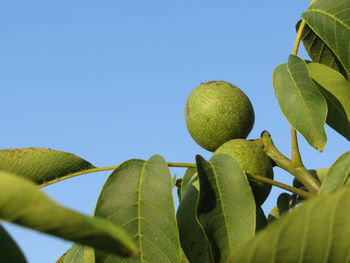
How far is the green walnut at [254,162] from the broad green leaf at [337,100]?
296 mm

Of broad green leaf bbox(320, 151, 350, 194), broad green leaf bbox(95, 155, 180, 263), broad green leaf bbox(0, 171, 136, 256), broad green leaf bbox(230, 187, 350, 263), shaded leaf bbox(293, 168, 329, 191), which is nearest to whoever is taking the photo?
broad green leaf bbox(0, 171, 136, 256)

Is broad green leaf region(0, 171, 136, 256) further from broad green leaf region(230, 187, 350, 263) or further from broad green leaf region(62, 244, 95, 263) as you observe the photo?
broad green leaf region(62, 244, 95, 263)

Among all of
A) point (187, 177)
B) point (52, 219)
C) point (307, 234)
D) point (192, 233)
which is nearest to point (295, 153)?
point (187, 177)

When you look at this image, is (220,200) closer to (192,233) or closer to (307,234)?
(192,233)

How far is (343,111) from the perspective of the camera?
5.85 feet

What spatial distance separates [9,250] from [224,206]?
2.67 ft

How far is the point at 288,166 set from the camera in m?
1.77

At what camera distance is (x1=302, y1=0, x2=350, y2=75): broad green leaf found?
5.48ft

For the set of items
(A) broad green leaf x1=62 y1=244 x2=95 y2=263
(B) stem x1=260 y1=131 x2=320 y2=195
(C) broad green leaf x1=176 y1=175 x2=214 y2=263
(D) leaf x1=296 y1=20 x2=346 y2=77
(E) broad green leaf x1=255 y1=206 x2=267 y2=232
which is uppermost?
(D) leaf x1=296 y1=20 x2=346 y2=77

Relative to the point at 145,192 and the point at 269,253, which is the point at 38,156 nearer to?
the point at 145,192

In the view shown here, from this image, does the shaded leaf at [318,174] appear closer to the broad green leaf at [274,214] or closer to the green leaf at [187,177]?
the broad green leaf at [274,214]

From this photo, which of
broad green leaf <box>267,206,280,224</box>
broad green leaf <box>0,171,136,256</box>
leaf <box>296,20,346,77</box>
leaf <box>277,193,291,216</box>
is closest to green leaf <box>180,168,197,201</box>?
leaf <box>277,193,291,216</box>

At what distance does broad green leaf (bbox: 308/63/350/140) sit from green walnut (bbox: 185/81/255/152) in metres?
0.34

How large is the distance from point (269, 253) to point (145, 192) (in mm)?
824
